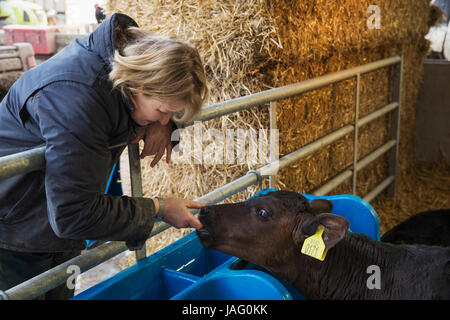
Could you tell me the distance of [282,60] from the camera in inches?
122

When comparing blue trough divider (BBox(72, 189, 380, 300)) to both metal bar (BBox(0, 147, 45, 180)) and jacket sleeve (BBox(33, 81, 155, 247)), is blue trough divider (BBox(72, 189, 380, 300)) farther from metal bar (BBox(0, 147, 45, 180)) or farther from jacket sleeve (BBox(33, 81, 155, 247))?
metal bar (BBox(0, 147, 45, 180))

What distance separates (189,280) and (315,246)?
Result: 0.52 m

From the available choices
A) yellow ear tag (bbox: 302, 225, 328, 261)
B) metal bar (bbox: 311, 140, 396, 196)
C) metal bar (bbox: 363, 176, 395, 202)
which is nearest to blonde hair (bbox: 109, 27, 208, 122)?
yellow ear tag (bbox: 302, 225, 328, 261)

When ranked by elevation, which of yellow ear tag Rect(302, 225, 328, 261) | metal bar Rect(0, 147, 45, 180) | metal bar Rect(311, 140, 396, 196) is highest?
metal bar Rect(0, 147, 45, 180)

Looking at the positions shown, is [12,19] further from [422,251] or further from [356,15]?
[422,251]

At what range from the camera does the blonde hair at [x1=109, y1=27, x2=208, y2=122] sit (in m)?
1.47

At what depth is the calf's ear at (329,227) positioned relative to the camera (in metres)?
1.81

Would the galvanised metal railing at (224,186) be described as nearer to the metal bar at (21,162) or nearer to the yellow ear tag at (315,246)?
the metal bar at (21,162)

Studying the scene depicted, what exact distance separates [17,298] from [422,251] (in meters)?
1.63

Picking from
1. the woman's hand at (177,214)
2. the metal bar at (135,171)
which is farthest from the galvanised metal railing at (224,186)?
the woman's hand at (177,214)

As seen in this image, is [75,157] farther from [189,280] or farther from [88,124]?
[189,280]

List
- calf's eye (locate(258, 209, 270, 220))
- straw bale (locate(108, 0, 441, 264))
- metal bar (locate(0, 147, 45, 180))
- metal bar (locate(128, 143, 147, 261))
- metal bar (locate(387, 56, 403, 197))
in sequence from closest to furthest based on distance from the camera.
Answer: metal bar (locate(0, 147, 45, 180)) → metal bar (locate(128, 143, 147, 261)) → calf's eye (locate(258, 209, 270, 220)) → straw bale (locate(108, 0, 441, 264)) → metal bar (locate(387, 56, 403, 197))

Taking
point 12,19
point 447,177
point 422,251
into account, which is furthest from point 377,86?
point 12,19
